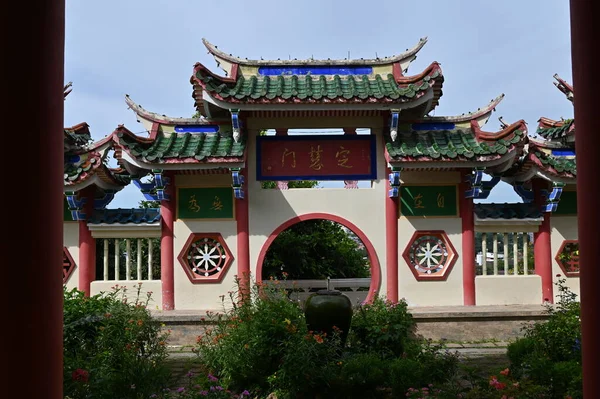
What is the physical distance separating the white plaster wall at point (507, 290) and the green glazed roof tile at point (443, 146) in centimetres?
254

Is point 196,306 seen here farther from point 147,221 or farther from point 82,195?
point 82,195

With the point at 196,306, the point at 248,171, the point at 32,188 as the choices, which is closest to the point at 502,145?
the point at 248,171

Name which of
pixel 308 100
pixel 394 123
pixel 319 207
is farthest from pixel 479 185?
pixel 308 100

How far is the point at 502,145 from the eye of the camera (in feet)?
31.3

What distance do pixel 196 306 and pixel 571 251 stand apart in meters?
7.72

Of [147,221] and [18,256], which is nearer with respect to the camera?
[18,256]

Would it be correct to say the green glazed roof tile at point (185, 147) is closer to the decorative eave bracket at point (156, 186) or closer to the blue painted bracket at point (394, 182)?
the decorative eave bracket at point (156, 186)

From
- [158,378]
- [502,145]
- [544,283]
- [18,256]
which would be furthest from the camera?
[544,283]

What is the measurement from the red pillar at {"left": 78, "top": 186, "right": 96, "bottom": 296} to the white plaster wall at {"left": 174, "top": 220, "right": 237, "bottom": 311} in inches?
67.6

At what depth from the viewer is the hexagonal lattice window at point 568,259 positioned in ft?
33.7

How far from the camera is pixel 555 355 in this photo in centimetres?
657

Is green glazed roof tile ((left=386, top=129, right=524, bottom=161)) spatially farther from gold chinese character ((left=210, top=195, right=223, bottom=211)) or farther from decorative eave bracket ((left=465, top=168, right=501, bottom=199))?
gold chinese character ((left=210, top=195, right=223, bottom=211))

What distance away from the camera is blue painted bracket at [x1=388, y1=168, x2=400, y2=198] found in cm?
968

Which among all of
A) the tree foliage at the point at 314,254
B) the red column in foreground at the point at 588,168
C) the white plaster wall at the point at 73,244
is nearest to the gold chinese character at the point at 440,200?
the tree foliage at the point at 314,254
